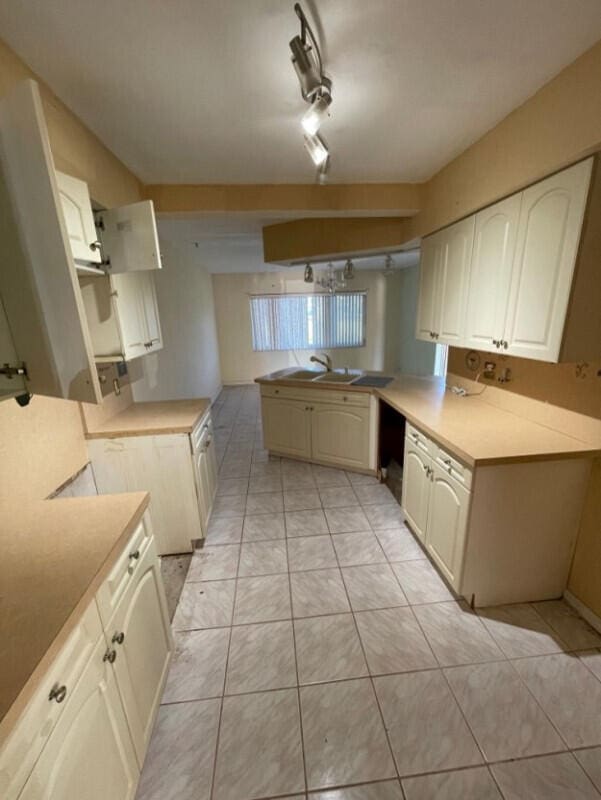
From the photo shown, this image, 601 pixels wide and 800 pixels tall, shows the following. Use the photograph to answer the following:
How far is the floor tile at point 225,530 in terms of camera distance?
233 cm

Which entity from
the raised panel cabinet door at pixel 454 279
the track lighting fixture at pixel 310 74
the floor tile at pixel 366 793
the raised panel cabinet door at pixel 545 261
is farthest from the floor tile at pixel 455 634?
the track lighting fixture at pixel 310 74

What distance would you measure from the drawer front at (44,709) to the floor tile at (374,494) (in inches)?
85.1

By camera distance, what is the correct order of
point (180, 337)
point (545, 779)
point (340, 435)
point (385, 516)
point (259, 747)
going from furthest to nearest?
point (180, 337), point (340, 435), point (385, 516), point (259, 747), point (545, 779)

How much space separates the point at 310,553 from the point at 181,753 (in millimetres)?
1134

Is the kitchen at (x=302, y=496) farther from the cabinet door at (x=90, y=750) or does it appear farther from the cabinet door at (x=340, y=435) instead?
the cabinet door at (x=340, y=435)

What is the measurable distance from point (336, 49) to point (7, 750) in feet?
6.74

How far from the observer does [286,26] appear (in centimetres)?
107

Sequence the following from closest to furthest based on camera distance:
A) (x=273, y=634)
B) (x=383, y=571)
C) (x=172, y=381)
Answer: (x=273, y=634), (x=383, y=571), (x=172, y=381)

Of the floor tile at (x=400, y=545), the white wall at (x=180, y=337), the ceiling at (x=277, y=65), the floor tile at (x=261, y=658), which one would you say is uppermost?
the ceiling at (x=277, y=65)

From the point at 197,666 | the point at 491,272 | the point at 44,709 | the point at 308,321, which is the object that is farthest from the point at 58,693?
the point at 308,321

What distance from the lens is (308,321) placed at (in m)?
6.38

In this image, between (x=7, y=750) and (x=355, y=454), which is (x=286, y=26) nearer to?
(x=7, y=750)

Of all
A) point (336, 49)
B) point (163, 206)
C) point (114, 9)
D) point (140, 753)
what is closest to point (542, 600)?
point (140, 753)

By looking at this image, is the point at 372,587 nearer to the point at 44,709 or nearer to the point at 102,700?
the point at 102,700
